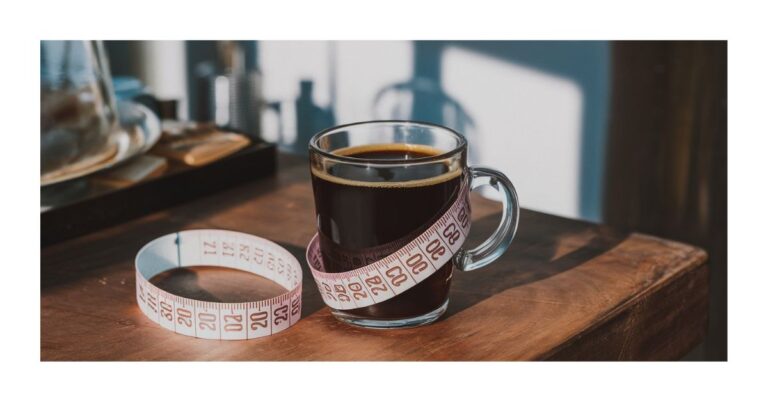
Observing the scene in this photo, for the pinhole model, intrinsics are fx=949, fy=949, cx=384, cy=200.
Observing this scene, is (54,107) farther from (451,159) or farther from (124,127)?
(451,159)

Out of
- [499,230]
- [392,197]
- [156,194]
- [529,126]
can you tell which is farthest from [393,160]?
[529,126]

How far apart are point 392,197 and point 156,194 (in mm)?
461

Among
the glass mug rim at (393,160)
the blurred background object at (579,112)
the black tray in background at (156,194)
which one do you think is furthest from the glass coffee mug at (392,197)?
the blurred background object at (579,112)

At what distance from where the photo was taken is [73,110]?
3.83ft

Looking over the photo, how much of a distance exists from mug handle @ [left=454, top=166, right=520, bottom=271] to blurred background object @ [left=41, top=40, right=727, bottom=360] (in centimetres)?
80

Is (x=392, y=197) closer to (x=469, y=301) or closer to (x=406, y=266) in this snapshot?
(x=406, y=266)

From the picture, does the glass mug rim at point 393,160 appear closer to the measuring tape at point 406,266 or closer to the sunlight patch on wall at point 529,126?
the measuring tape at point 406,266

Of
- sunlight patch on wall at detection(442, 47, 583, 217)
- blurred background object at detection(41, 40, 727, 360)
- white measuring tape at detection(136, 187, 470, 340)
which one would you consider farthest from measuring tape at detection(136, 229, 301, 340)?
sunlight patch on wall at detection(442, 47, 583, 217)

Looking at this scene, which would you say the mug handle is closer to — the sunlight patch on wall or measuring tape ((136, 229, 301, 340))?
measuring tape ((136, 229, 301, 340))

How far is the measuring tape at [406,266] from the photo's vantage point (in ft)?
2.61

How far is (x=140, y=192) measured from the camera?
1123 mm

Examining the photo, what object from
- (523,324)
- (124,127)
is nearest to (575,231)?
(523,324)

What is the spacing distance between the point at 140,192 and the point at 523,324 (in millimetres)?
508

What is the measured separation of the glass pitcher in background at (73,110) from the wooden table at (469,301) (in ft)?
0.36
